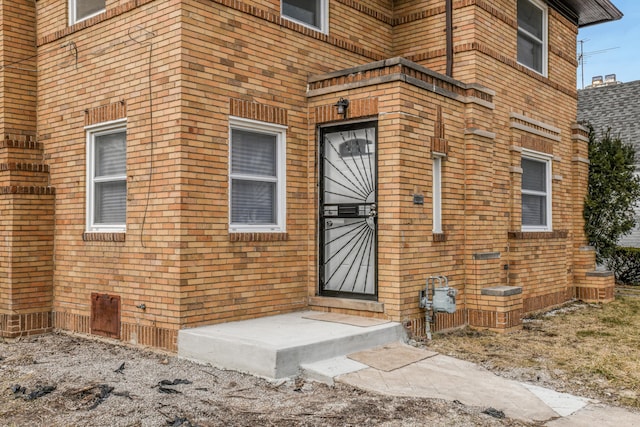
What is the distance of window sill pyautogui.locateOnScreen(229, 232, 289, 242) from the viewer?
7.26 m

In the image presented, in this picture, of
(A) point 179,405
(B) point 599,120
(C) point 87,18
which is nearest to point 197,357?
(A) point 179,405

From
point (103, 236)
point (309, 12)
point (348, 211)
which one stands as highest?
point (309, 12)

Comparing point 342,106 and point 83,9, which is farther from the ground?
point 83,9

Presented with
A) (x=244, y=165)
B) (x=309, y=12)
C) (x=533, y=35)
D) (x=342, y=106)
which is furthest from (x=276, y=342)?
(x=533, y=35)

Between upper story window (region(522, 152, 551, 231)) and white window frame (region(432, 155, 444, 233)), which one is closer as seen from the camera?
white window frame (region(432, 155, 444, 233))

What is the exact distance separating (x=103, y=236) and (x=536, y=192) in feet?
25.1

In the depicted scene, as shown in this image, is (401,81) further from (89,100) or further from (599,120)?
(599,120)

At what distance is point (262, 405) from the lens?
5.08 meters

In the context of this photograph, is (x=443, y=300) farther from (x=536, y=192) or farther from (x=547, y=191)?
(x=547, y=191)

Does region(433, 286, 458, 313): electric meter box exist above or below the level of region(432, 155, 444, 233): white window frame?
below

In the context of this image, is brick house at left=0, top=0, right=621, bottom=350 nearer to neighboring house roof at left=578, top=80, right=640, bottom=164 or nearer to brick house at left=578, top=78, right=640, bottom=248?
brick house at left=578, top=78, right=640, bottom=248

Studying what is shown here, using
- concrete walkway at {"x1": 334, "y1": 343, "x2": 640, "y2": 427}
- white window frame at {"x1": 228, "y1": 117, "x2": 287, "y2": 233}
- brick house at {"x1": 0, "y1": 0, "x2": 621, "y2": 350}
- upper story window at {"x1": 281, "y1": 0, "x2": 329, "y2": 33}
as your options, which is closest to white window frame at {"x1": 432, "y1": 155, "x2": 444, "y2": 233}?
brick house at {"x1": 0, "y1": 0, "x2": 621, "y2": 350}

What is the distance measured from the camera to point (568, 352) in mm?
7230

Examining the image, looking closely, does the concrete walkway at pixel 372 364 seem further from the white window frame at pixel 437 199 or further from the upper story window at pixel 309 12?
the upper story window at pixel 309 12
